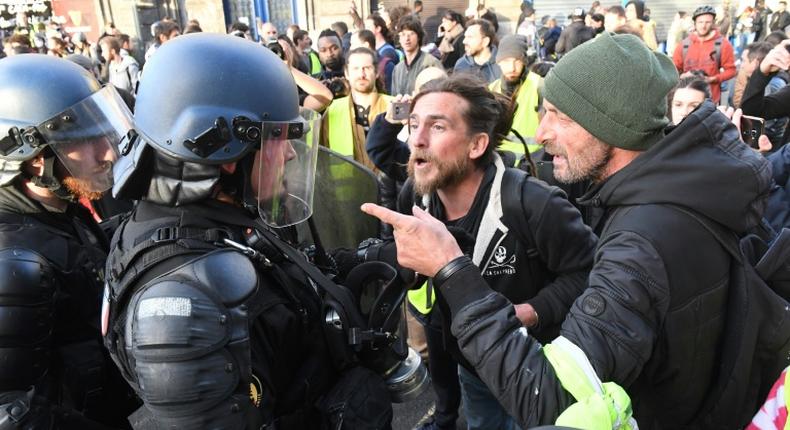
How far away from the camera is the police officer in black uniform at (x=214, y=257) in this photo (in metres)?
1.10

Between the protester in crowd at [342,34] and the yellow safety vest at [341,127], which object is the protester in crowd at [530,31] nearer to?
the protester in crowd at [342,34]

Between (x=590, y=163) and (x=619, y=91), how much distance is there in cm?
21

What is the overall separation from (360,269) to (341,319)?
0.96 ft

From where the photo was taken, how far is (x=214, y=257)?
1204 mm

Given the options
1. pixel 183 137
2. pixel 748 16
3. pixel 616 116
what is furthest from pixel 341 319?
pixel 748 16

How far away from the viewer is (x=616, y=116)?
57.2 inches

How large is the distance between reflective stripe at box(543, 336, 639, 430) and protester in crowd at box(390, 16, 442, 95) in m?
4.94

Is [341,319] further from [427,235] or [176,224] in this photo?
[176,224]

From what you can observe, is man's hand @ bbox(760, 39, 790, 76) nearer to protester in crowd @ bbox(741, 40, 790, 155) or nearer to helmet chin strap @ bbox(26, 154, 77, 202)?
protester in crowd @ bbox(741, 40, 790, 155)

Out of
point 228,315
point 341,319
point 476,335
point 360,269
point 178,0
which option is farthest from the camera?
point 178,0

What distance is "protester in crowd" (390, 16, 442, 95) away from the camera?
231 inches

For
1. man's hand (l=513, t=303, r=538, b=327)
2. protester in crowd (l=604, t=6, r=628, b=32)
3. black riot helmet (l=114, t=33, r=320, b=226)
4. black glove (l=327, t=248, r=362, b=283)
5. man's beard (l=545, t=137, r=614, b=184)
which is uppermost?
black riot helmet (l=114, t=33, r=320, b=226)

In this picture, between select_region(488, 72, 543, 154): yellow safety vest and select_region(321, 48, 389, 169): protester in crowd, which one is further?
select_region(488, 72, 543, 154): yellow safety vest

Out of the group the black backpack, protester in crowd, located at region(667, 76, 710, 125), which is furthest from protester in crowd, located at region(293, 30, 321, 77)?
the black backpack
